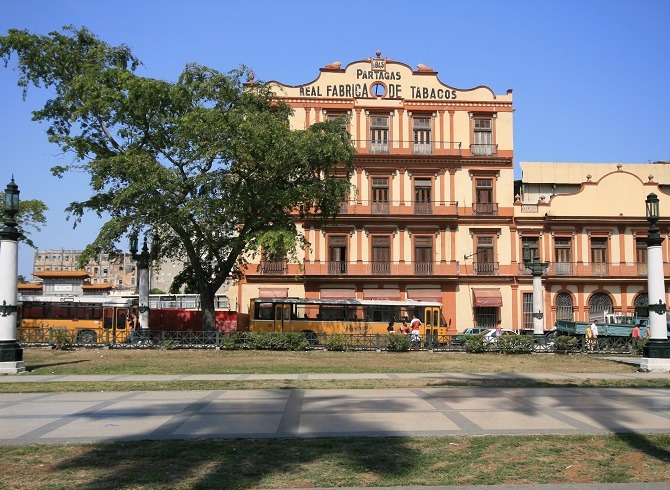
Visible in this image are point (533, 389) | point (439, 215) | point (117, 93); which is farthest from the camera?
point (439, 215)

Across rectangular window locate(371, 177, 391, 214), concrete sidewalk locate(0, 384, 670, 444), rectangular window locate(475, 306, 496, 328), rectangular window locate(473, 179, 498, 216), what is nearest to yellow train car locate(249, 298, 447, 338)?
rectangular window locate(475, 306, 496, 328)

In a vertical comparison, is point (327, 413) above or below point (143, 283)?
below

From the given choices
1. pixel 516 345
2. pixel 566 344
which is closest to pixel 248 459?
pixel 516 345

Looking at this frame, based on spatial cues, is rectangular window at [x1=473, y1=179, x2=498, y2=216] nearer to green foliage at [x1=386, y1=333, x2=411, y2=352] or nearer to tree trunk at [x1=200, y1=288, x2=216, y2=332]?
green foliage at [x1=386, y1=333, x2=411, y2=352]

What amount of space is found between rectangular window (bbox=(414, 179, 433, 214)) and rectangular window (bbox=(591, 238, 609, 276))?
12241mm

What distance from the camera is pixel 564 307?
4797 cm

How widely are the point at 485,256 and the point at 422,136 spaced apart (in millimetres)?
9675

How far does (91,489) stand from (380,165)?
41.7 metres

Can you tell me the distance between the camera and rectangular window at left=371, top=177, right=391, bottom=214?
47.8 metres

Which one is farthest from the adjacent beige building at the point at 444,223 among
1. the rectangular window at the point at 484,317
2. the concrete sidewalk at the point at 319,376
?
the concrete sidewalk at the point at 319,376

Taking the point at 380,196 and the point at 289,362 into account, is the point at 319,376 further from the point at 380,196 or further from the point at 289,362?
the point at 380,196

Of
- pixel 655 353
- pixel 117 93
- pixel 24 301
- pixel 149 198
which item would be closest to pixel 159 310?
pixel 24 301

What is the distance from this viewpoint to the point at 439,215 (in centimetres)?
4738

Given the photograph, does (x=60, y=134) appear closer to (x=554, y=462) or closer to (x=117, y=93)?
(x=117, y=93)
